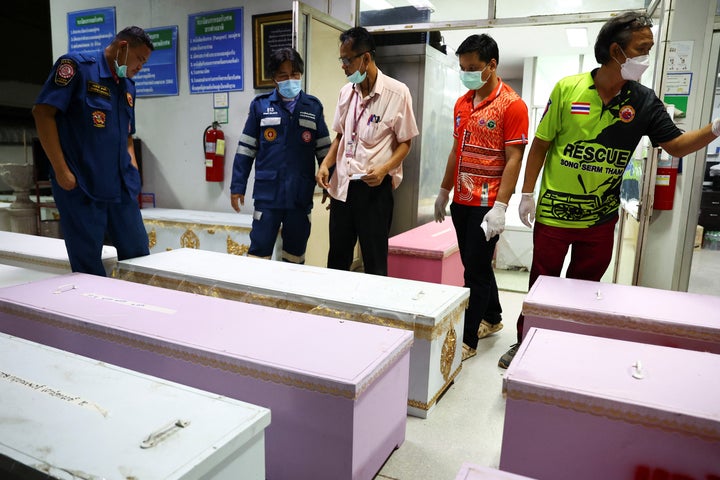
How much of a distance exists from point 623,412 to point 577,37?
5882 millimetres

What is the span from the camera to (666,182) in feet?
7.68

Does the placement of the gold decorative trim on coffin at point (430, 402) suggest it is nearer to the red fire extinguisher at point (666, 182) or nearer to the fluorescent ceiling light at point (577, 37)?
the red fire extinguisher at point (666, 182)

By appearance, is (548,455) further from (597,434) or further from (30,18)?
(30,18)

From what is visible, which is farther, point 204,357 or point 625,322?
point 625,322

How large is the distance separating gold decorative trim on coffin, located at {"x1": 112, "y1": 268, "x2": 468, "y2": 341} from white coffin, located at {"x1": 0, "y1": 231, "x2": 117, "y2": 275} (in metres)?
0.25

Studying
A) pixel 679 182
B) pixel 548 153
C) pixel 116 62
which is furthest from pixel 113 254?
pixel 679 182

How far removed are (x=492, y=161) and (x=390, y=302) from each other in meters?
0.85

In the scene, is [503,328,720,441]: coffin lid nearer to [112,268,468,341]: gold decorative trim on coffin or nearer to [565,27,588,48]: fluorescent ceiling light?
[112,268,468,341]: gold decorative trim on coffin

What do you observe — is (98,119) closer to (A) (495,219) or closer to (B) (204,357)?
(B) (204,357)

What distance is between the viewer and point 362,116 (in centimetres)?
238

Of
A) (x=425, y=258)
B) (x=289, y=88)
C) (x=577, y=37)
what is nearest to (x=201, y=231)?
(x=289, y=88)

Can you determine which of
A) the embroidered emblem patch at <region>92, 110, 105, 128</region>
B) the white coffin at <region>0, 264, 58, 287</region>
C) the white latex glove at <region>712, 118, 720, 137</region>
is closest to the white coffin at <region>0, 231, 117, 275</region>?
the white coffin at <region>0, 264, 58, 287</region>

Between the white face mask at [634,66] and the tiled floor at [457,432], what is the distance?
1245 millimetres

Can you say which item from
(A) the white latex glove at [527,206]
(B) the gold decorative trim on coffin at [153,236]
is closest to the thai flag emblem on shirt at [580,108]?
(A) the white latex glove at [527,206]
